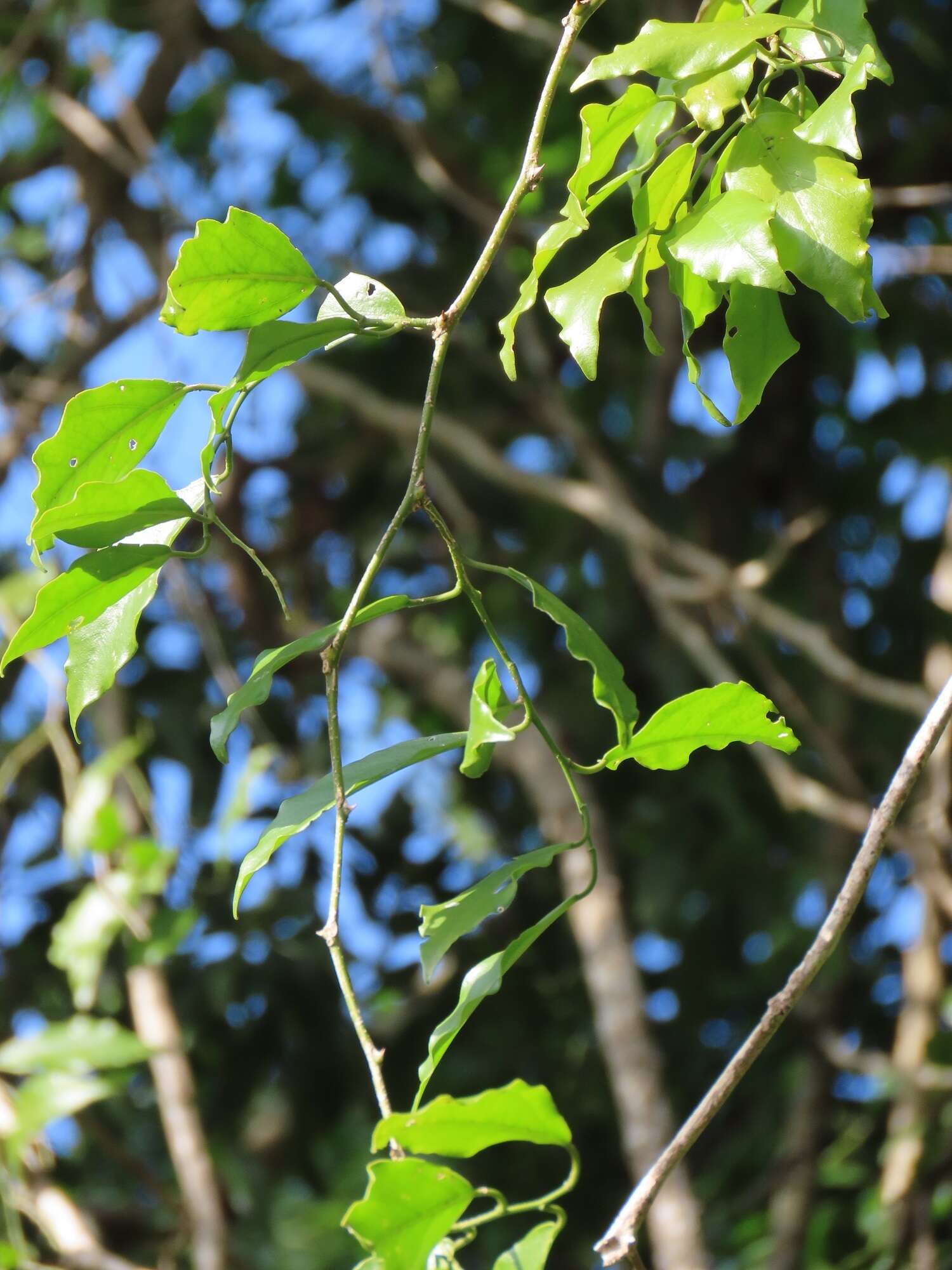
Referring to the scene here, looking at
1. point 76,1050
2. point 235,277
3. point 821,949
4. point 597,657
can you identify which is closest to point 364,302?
point 235,277

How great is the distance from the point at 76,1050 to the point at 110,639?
3.01 feet

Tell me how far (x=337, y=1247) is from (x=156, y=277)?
1489 millimetres

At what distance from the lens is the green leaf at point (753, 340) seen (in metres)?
0.51

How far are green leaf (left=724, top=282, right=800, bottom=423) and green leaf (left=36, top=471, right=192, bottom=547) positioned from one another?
8.1 inches

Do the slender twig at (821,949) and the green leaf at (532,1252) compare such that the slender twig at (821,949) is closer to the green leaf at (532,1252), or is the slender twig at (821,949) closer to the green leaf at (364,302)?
the green leaf at (532,1252)

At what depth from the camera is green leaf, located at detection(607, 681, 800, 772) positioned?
21.2 inches

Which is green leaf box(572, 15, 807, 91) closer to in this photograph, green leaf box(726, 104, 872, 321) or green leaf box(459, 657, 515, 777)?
green leaf box(726, 104, 872, 321)

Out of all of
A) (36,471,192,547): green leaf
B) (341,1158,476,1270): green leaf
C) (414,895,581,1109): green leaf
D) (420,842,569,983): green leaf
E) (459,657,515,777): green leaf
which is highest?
(36,471,192,547): green leaf

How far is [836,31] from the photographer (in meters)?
0.50

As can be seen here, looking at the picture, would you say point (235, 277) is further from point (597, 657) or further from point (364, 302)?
point (597, 657)

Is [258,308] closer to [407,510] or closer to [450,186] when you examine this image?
[407,510]

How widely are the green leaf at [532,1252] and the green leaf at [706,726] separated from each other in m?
0.18

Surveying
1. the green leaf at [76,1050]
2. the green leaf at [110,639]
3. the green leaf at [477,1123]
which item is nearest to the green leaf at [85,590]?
the green leaf at [110,639]

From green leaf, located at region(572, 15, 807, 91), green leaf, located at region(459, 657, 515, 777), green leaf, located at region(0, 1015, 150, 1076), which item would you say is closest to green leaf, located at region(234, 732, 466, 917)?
green leaf, located at region(459, 657, 515, 777)
